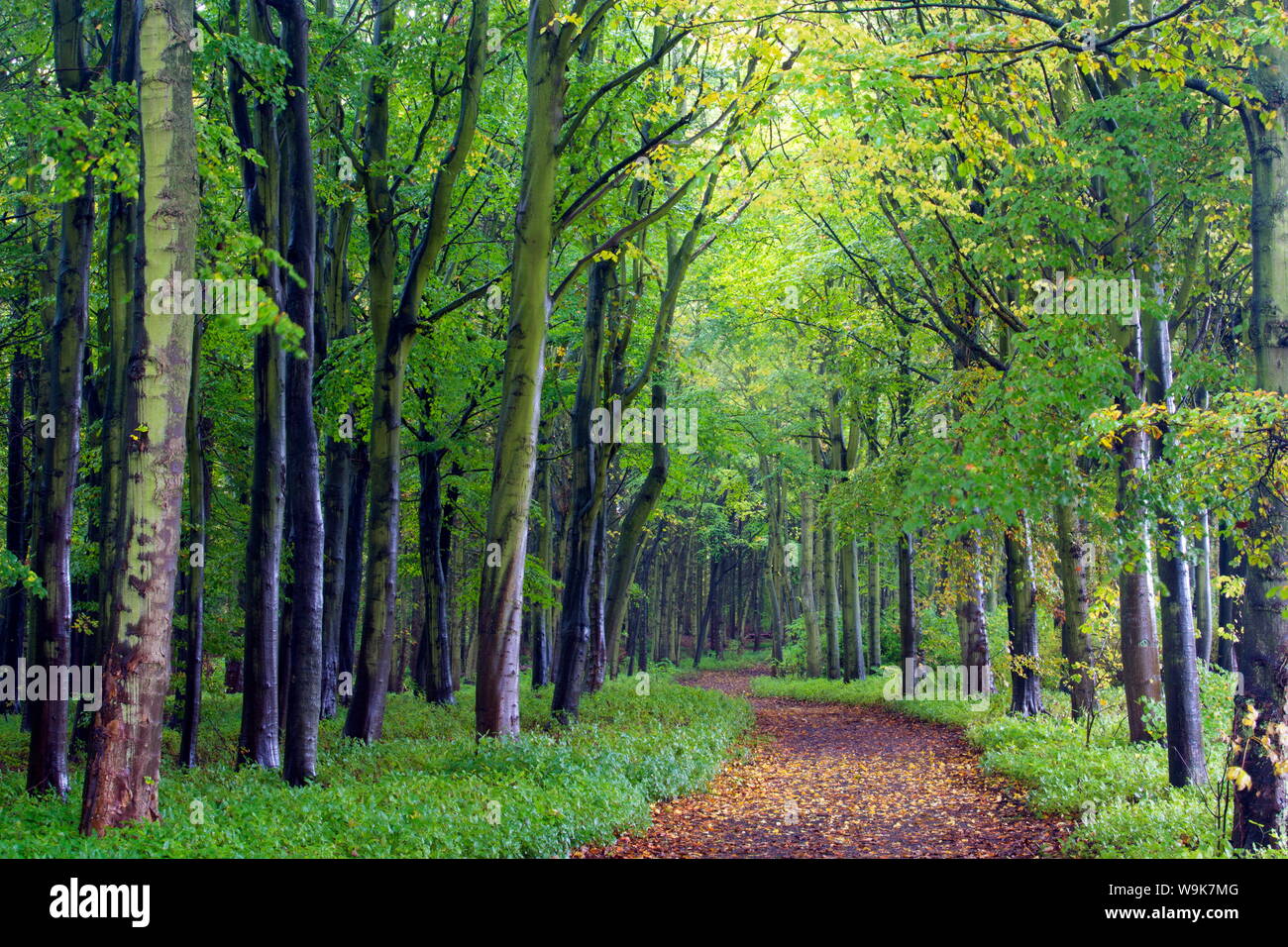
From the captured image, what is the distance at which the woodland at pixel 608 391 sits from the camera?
21.6 feet

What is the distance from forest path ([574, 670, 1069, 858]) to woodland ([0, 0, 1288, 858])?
0.35 ft

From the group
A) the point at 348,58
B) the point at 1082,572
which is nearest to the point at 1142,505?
the point at 1082,572

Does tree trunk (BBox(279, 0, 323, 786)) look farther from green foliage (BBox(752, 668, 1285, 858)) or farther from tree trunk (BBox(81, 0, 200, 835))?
green foliage (BBox(752, 668, 1285, 858))

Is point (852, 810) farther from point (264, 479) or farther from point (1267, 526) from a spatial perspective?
point (264, 479)

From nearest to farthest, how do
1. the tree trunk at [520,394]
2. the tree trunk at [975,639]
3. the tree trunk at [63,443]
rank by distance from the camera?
the tree trunk at [63,443] → the tree trunk at [520,394] → the tree trunk at [975,639]

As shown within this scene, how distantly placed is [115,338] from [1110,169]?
1074cm

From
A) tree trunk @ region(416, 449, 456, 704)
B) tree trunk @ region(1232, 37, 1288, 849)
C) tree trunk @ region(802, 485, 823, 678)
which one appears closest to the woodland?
tree trunk @ region(1232, 37, 1288, 849)

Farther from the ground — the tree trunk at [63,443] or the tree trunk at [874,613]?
the tree trunk at [63,443]

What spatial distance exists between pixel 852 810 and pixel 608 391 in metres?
9.07

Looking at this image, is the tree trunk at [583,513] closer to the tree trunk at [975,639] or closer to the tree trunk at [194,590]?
the tree trunk at [194,590]

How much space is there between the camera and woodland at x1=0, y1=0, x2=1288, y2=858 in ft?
21.6

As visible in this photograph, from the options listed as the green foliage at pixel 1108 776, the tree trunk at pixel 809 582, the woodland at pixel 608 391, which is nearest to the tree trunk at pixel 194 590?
the woodland at pixel 608 391

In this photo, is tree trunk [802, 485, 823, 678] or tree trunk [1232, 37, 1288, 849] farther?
tree trunk [802, 485, 823, 678]

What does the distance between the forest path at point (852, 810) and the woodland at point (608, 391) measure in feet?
0.35
